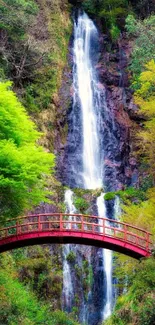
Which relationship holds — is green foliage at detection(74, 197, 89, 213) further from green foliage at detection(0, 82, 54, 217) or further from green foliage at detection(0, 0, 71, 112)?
green foliage at detection(0, 82, 54, 217)

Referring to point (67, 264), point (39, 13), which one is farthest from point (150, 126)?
point (39, 13)

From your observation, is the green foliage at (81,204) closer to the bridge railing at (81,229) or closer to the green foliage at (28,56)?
the bridge railing at (81,229)

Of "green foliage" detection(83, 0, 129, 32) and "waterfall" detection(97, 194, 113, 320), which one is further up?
"green foliage" detection(83, 0, 129, 32)

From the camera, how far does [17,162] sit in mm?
16984

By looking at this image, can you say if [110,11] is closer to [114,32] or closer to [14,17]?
[114,32]

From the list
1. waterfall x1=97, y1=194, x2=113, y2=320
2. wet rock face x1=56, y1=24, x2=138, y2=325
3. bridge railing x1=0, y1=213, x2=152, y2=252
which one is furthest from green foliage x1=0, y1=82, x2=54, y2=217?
wet rock face x1=56, y1=24, x2=138, y2=325

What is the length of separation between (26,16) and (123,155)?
12773 millimetres

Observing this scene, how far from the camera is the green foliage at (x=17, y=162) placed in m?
17.0

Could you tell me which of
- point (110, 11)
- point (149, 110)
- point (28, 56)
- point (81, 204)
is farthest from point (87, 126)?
point (110, 11)

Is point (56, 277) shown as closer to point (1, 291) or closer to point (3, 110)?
point (1, 291)

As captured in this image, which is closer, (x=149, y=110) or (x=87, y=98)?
(x=149, y=110)

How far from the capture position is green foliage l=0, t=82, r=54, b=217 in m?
17.0

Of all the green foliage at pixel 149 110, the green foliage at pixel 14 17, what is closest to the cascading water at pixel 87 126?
the green foliage at pixel 149 110

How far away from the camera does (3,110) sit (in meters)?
18.1
